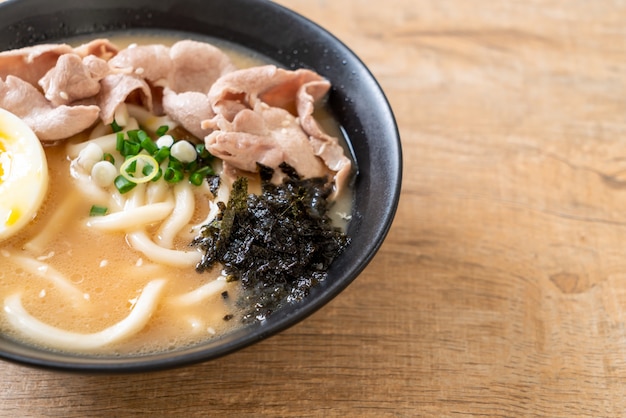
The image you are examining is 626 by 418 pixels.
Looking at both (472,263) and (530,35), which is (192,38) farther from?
(530,35)

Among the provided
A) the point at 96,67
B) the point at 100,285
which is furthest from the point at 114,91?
the point at 100,285

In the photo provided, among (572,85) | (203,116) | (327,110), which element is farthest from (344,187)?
(572,85)

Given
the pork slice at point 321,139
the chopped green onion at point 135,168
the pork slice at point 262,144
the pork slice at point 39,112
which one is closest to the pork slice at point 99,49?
the pork slice at point 39,112

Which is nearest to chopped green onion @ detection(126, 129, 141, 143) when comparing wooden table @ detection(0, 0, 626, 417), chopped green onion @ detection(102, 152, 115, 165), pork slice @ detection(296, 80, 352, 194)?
chopped green onion @ detection(102, 152, 115, 165)

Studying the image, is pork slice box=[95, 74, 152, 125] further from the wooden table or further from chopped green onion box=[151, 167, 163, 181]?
the wooden table

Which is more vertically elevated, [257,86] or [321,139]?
[257,86]

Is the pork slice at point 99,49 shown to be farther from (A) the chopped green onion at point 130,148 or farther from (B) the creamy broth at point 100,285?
(B) the creamy broth at point 100,285

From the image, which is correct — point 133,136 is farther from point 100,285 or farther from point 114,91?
point 100,285
